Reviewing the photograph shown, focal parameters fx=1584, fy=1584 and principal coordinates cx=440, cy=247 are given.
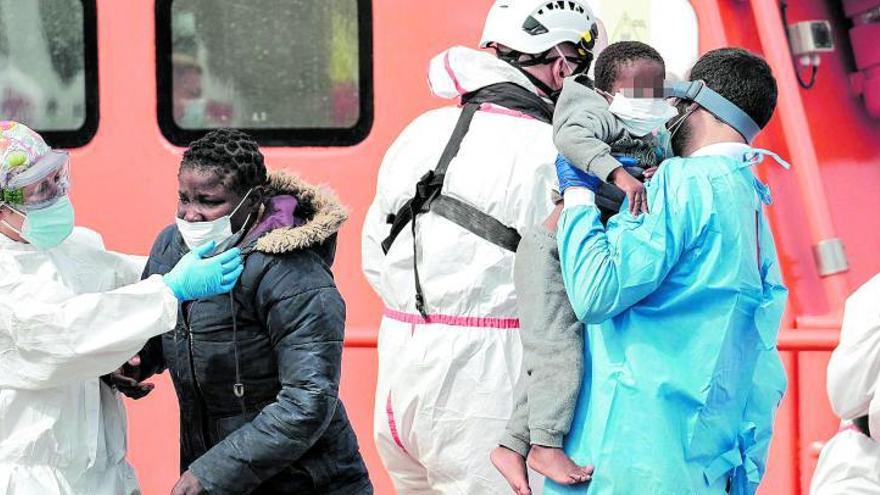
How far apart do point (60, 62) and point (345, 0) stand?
90 centimetres

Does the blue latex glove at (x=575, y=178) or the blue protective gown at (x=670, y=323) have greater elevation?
the blue latex glove at (x=575, y=178)

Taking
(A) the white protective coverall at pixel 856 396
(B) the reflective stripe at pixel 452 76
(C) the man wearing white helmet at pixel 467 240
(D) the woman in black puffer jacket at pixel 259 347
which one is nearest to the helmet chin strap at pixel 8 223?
(D) the woman in black puffer jacket at pixel 259 347

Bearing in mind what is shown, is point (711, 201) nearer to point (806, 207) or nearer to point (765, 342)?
point (765, 342)

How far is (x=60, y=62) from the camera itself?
4.85 metres

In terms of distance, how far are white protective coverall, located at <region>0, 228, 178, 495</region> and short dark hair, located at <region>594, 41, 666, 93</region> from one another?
1.00 meters

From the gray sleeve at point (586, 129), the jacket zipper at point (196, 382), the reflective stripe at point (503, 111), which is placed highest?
the reflective stripe at point (503, 111)

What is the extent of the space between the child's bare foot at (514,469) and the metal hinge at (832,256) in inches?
73.3

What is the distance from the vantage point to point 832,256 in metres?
4.55

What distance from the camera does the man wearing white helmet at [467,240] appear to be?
11.7ft

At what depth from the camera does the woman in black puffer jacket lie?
3252 millimetres

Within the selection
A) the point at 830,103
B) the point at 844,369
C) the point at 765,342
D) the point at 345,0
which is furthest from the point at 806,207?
the point at 765,342

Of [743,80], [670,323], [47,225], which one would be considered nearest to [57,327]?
[47,225]

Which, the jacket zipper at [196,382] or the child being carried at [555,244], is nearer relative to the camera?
the child being carried at [555,244]

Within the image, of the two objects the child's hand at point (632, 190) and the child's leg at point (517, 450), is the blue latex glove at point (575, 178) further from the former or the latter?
the child's leg at point (517, 450)
